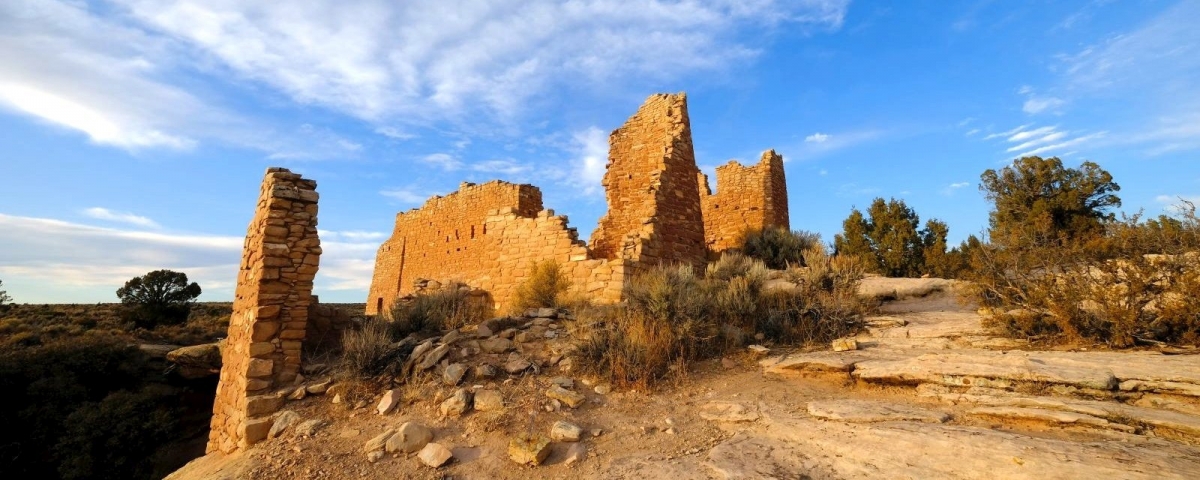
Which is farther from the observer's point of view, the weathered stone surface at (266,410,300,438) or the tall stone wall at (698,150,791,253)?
the tall stone wall at (698,150,791,253)

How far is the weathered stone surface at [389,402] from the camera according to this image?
5.97m

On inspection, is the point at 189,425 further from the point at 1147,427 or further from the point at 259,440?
the point at 1147,427

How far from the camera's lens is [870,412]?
15.8 feet

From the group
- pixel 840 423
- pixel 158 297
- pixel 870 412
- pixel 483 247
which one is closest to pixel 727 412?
pixel 840 423

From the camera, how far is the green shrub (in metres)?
14.0

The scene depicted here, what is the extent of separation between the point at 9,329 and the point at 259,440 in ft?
85.3

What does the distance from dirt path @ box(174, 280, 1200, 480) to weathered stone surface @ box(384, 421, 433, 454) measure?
0.09 m

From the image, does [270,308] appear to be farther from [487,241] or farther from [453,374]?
[487,241]

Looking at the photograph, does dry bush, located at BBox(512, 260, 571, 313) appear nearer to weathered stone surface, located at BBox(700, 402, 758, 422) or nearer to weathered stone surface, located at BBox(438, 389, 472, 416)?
A: weathered stone surface, located at BBox(438, 389, 472, 416)

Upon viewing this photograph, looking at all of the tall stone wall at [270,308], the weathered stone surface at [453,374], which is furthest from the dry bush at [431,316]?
the weathered stone surface at [453,374]

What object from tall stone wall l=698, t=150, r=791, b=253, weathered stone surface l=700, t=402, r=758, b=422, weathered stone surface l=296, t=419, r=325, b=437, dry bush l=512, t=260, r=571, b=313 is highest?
tall stone wall l=698, t=150, r=791, b=253

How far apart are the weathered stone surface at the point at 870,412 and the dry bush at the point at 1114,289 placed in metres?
2.62

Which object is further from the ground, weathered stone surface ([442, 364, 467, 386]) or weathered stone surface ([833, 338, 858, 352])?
weathered stone surface ([833, 338, 858, 352])

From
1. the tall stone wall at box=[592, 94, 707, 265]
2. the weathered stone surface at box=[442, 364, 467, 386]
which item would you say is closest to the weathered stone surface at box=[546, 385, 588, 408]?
the weathered stone surface at box=[442, 364, 467, 386]
